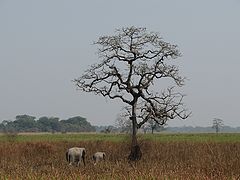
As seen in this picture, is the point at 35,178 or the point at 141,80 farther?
the point at 141,80

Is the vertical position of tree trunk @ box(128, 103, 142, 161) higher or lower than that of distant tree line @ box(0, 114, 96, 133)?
lower

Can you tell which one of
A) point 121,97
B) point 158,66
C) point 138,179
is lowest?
point 138,179

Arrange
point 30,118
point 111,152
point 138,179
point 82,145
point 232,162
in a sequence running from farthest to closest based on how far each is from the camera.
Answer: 1. point 30,118
2. point 82,145
3. point 111,152
4. point 232,162
5. point 138,179

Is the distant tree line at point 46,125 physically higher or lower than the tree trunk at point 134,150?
higher

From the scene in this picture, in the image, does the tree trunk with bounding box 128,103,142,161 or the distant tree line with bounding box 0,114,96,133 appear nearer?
the tree trunk with bounding box 128,103,142,161

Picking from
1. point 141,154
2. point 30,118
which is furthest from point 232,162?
point 30,118

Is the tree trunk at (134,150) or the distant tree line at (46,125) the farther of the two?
the distant tree line at (46,125)

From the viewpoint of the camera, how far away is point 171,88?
25969mm

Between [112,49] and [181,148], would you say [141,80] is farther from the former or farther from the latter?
[181,148]

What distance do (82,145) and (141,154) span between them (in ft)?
25.6

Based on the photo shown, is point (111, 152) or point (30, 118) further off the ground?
point (30, 118)

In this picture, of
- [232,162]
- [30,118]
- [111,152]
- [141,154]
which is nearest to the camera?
[232,162]

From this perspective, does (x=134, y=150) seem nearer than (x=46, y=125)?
Yes

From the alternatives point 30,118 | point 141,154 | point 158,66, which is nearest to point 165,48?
point 158,66
